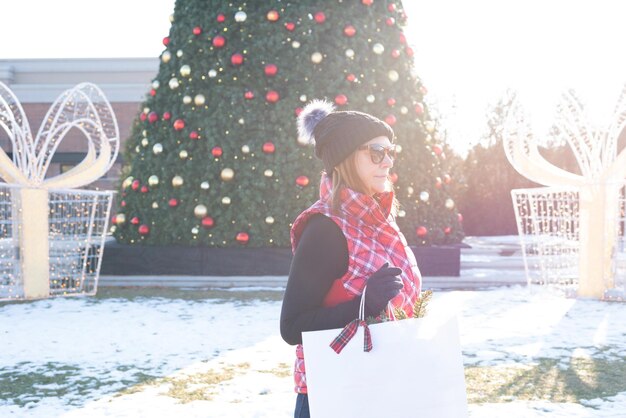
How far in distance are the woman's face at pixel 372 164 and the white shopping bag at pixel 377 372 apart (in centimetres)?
55

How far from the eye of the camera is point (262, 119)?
9703mm

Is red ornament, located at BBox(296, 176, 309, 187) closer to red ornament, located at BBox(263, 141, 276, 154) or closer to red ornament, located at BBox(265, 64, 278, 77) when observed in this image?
red ornament, located at BBox(263, 141, 276, 154)

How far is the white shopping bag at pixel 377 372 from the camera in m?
1.76

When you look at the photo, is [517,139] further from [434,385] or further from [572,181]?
[434,385]

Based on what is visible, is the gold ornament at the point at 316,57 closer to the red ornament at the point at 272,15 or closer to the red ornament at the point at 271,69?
the red ornament at the point at 271,69

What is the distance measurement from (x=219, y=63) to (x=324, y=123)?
8.09 m

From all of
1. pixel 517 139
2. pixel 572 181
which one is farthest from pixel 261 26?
pixel 572 181

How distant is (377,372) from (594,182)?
7161 mm

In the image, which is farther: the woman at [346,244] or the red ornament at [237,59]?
the red ornament at [237,59]

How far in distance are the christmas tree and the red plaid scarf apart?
7276mm

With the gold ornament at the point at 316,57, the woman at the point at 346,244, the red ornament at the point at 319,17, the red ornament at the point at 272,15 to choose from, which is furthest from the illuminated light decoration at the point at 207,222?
the woman at the point at 346,244

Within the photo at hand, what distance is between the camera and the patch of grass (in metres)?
4.33

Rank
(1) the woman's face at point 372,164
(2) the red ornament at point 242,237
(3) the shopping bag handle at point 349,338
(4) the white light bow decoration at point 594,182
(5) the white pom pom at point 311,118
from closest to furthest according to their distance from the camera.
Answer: (3) the shopping bag handle at point 349,338
(1) the woman's face at point 372,164
(5) the white pom pom at point 311,118
(4) the white light bow decoration at point 594,182
(2) the red ornament at point 242,237

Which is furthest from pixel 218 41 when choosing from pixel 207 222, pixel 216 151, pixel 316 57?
pixel 207 222
